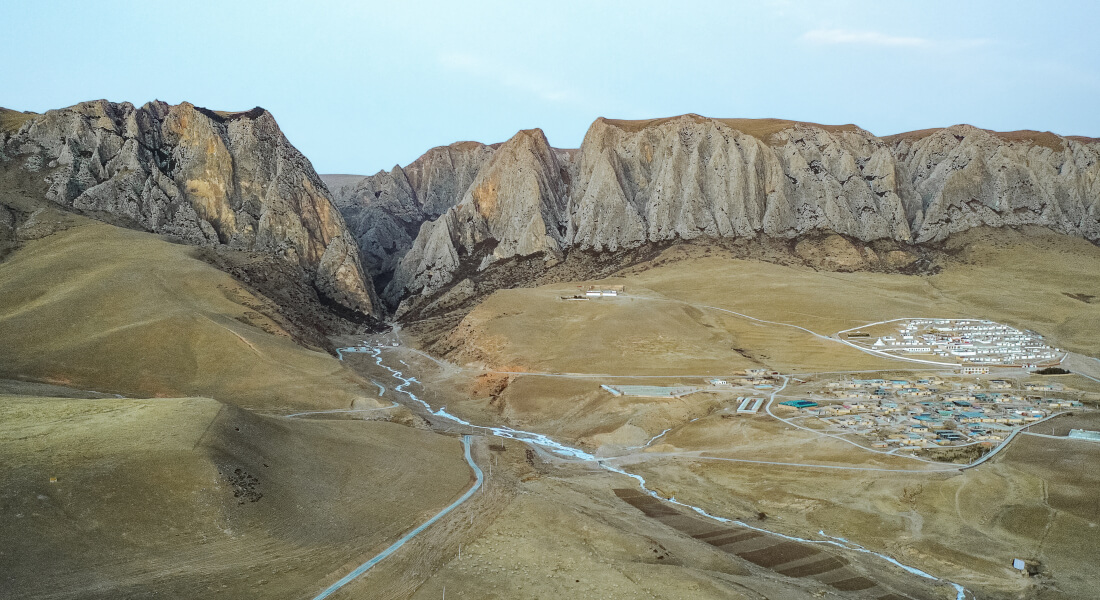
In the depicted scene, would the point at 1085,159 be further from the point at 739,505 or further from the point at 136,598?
the point at 136,598

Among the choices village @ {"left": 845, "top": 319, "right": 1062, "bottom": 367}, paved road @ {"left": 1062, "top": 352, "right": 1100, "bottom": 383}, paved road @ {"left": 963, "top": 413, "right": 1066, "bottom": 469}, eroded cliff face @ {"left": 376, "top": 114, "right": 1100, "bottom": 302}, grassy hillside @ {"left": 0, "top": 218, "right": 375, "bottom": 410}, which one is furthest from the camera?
eroded cliff face @ {"left": 376, "top": 114, "right": 1100, "bottom": 302}

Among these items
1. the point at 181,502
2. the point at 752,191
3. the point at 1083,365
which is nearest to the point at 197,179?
the point at 752,191

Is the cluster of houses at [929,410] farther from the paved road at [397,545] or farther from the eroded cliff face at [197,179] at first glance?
the eroded cliff face at [197,179]

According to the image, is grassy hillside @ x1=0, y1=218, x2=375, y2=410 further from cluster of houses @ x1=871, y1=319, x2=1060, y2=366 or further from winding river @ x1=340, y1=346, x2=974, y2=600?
cluster of houses @ x1=871, y1=319, x2=1060, y2=366

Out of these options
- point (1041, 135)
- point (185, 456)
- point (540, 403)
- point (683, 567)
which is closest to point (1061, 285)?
point (1041, 135)

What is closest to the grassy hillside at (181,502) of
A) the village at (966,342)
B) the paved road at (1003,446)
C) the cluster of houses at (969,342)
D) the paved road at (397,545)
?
the paved road at (397,545)

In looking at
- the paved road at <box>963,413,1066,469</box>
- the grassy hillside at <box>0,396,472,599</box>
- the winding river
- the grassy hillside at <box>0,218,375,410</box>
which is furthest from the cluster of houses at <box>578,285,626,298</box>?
the grassy hillside at <box>0,396,472,599</box>
